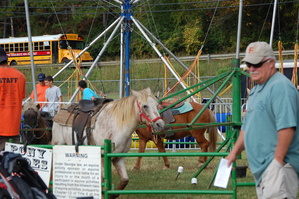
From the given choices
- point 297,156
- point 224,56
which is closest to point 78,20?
point 224,56

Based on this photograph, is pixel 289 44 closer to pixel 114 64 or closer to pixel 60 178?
pixel 114 64

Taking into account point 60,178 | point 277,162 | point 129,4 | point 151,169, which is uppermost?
point 129,4

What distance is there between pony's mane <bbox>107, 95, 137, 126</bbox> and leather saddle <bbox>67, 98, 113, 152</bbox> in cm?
41

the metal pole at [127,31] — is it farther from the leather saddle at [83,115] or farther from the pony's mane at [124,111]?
the pony's mane at [124,111]

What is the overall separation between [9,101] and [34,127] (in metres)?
3.35

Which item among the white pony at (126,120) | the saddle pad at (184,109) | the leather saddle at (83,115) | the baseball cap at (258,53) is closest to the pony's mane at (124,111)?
the white pony at (126,120)

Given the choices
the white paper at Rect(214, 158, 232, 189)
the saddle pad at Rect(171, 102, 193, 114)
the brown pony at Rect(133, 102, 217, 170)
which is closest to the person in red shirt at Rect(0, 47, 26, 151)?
the white paper at Rect(214, 158, 232, 189)

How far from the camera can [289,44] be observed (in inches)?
1571

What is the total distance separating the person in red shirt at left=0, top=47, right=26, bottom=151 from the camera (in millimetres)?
8305

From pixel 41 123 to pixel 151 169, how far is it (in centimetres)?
276

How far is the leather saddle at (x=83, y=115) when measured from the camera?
9837 mm

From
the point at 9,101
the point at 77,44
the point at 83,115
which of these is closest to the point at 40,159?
the point at 9,101

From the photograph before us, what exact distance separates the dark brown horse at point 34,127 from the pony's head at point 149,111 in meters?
2.46

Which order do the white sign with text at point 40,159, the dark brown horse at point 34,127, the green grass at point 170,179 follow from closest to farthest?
the white sign with text at point 40,159, the green grass at point 170,179, the dark brown horse at point 34,127
